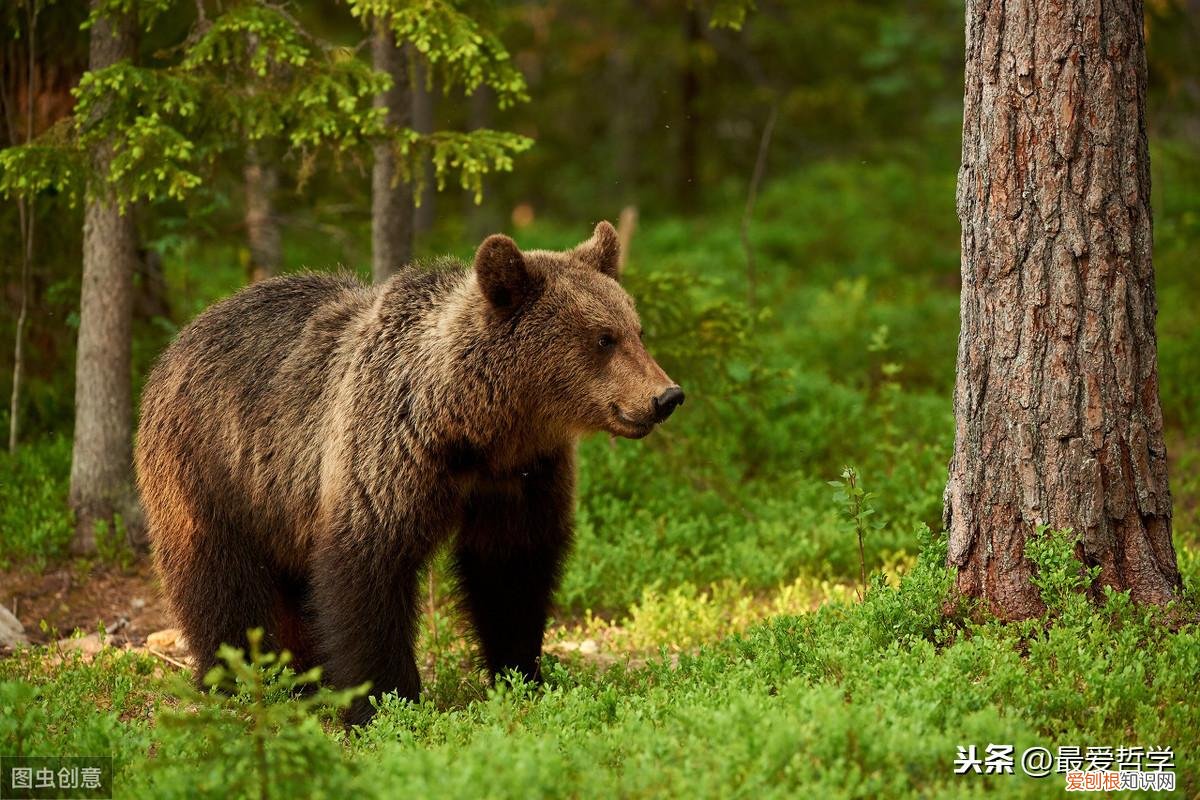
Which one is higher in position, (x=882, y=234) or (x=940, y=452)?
(x=882, y=234)

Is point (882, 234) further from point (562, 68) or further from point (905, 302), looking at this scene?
point (562, 68)

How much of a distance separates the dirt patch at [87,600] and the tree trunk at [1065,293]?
545 cm

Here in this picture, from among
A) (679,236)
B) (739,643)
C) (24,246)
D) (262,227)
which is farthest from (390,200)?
(679,236)

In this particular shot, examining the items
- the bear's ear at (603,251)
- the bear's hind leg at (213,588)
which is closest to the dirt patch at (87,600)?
the bear's hind leg at (213,588)

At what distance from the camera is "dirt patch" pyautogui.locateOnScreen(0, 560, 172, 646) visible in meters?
8.04

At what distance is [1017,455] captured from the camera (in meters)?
5.59

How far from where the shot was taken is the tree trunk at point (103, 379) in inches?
335

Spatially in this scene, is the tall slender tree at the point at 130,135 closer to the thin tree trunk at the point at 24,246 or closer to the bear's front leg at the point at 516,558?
the thin tree trunk at the point at 24,246

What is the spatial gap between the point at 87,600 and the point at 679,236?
1107 cm

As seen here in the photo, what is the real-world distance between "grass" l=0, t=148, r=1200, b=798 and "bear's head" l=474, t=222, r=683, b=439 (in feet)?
4.34

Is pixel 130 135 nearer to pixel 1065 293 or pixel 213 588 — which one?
pixel 213 588

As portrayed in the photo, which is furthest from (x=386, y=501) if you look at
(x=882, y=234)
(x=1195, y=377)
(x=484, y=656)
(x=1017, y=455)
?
(x=882, y=234)

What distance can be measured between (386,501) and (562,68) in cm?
1724

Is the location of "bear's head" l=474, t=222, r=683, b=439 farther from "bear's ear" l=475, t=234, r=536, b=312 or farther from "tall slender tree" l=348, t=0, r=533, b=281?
"tall slender tree" l=348, t=0, r=533, b=281
